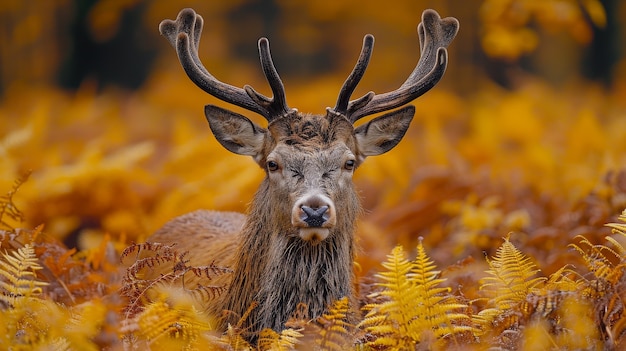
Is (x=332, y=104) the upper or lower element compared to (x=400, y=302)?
upper

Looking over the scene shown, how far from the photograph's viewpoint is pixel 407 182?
37.2ft

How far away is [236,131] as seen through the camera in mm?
5879

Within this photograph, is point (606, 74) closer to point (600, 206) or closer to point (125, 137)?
point (125, 137)

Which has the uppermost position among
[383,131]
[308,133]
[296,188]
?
[383,131]

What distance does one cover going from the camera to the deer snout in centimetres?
499

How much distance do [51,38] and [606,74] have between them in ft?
47.5

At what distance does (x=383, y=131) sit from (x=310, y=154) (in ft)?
2.72

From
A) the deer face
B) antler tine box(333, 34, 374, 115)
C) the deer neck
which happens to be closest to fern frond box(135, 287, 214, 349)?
Answer: the deer neck

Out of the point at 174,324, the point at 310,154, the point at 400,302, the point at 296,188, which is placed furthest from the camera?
the point at 310,154

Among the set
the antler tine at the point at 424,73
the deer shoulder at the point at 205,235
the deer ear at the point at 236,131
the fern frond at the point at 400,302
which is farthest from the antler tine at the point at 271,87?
the fern frond at the point at 400,302

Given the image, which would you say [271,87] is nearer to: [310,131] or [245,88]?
[245,88]

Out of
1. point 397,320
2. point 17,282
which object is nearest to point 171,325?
point 17,282

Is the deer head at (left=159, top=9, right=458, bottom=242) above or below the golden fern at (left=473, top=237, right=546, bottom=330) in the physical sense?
above

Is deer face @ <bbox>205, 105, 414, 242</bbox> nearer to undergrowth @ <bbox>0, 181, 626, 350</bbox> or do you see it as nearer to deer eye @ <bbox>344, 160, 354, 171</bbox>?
deer eye @ <bbox>344, 160, 354, 171</bbox>
